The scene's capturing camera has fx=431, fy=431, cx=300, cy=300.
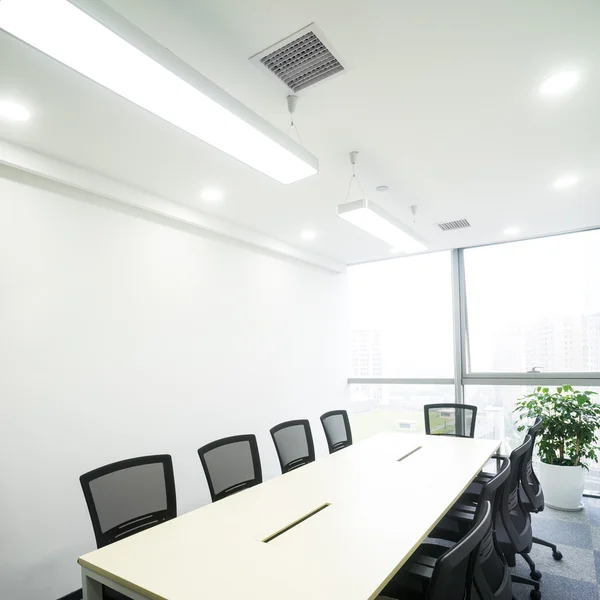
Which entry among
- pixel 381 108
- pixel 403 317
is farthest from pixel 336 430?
pixel 381 108

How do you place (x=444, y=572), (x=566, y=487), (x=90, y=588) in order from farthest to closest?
(x=566, y=487) < (x=90, y=588) < (x=444, y=572)

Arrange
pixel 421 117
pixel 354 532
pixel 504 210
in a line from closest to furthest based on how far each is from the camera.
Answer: pixel 354 532 → pixel 421 117 → pixel 504 210

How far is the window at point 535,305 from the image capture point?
17.0 ft

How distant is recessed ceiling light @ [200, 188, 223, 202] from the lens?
3.81 meters

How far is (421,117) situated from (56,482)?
11.6 feet

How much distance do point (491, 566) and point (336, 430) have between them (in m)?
2.31

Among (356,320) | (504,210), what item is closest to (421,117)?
(504,210)

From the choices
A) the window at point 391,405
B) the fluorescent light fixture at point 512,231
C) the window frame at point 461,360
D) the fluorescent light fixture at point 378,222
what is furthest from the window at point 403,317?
the fluorescent light fixture at point 378,222

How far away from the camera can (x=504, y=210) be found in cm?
442

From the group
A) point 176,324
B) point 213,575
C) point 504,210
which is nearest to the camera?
point 213,575

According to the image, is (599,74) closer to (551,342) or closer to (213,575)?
(213,575)

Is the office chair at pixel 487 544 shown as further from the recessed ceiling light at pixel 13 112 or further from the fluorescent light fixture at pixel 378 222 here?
the recessed ceiling light at pixel 13 112

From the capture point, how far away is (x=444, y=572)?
1338 mm

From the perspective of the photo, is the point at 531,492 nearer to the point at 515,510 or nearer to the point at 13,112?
the point at 515,510
